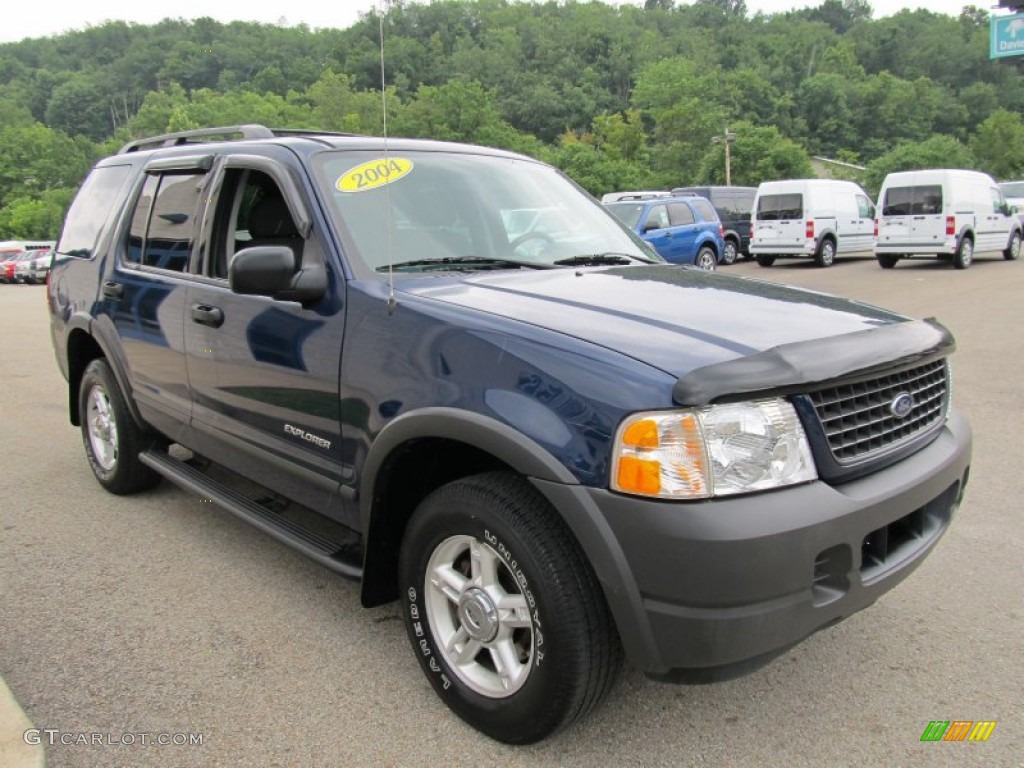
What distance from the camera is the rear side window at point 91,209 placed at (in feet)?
15.1

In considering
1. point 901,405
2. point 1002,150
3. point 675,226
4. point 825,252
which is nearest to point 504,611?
point 901,405

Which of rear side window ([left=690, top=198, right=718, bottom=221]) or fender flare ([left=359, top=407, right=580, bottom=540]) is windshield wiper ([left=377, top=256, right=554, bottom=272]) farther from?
rear side window ([left=690, top=198, right=718, bottom=221])

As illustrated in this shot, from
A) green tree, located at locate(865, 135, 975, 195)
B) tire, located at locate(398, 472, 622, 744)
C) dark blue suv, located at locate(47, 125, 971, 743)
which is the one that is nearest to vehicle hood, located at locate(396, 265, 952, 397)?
dark blue suv, located at locate(47, 125, 971, 743)

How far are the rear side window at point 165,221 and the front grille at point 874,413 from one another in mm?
2920

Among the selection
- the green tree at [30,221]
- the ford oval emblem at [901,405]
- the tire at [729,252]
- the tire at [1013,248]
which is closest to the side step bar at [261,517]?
the ford oval emblem at [901,405]

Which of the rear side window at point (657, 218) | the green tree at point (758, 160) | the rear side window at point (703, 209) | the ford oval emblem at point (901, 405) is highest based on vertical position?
the green tree at point (758, 160)

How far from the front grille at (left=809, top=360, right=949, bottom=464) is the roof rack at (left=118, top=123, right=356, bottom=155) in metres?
2.51

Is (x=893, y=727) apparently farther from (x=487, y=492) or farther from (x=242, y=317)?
(x=242, y=317)

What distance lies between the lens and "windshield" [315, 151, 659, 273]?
3043 mm

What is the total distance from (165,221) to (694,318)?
9.28 feet

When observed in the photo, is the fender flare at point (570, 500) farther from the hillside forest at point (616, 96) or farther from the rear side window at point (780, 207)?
the hillside forest at point (616, 96)

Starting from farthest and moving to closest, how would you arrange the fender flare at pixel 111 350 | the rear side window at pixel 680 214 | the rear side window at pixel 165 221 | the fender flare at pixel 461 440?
the rear side window at pixel 680 214, the fender flare at pixel 111 350, the rear side window at pixel 165 221, the fender flare at pixel 461 440

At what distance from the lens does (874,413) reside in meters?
2.34

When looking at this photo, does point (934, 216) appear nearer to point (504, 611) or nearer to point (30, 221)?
point (504, 611)
